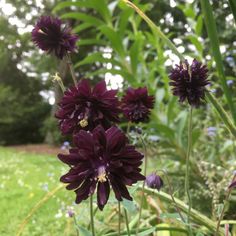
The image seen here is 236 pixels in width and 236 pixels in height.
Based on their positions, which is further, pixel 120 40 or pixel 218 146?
pixel 218 146

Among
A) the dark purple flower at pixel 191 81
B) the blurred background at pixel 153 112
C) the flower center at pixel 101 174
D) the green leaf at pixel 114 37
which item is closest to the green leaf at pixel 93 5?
the blurred background at pixel 153 112

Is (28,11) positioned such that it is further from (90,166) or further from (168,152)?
(90,166)

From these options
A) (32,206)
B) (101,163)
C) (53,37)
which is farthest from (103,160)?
(32,206)

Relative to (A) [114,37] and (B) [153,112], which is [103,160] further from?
(B) [153,112]

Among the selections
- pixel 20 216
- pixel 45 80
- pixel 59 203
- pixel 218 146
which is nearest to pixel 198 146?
pixel 218 146

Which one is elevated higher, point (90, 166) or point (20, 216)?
point (90, 166)
